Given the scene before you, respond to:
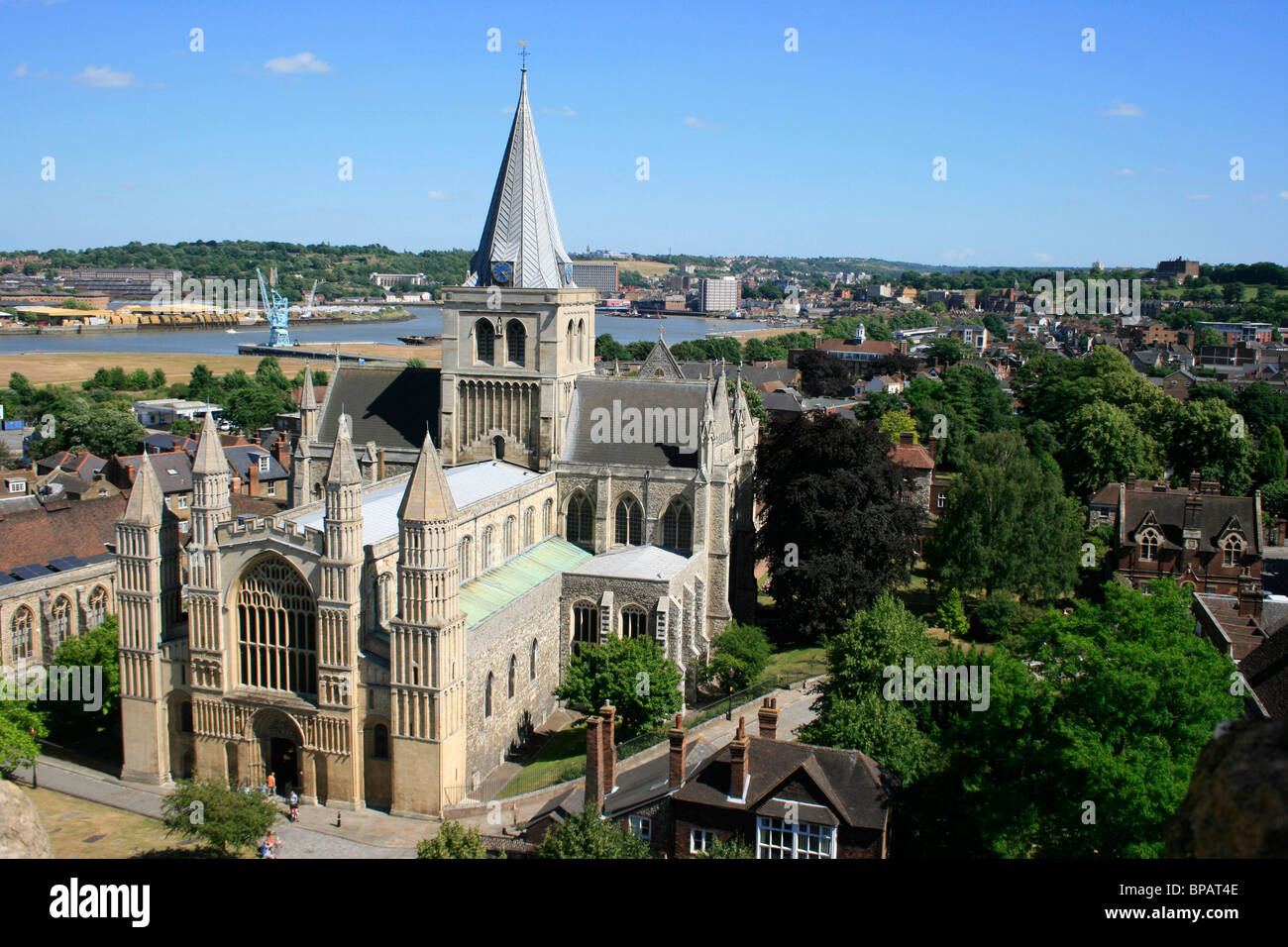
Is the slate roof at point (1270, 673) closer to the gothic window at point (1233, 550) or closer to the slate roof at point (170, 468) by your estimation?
the gothic window at point (1233, 550)

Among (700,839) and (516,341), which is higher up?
(516,341)

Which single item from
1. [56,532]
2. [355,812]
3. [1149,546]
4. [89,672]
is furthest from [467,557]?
[1149,546]

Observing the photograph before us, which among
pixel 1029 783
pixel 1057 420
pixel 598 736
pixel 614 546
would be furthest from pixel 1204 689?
pixel 1057 420

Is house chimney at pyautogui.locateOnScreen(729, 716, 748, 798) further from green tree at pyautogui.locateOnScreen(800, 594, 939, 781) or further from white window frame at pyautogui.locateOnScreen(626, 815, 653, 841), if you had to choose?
green tree at pyautogui.locateOnScreen(800, 594, 939, 781)

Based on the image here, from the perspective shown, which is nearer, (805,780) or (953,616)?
(805,780)

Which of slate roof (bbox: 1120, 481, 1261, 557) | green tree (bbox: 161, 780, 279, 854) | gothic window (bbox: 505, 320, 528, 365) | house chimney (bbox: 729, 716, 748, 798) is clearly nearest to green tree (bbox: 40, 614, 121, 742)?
green tree (bbox: 161, 780, 279, 854)

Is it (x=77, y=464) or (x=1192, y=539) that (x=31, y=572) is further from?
(x=1192, y=539)
